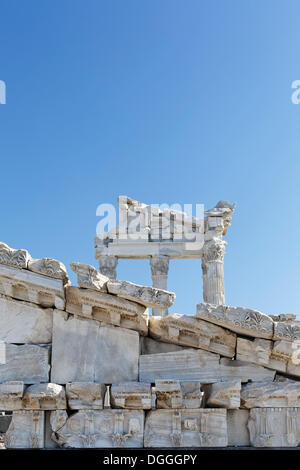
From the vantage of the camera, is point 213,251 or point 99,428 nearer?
point 99,428

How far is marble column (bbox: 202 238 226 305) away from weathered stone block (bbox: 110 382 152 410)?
1678cm

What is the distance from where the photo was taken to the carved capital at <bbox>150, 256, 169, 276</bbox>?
2617cm

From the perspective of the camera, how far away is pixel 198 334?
773 centimetres

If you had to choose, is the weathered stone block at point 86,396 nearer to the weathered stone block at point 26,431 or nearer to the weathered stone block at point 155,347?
the weathered stone block at point 26,431

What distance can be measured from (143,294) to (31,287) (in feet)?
5.36

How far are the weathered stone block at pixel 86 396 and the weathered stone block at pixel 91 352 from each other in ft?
0.65

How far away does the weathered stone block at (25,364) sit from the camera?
306 inches

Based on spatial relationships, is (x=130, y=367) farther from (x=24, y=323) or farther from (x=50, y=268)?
(x=50, y=268)

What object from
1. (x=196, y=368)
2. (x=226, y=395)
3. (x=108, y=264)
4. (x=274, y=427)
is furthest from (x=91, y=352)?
(x=108, y=264)

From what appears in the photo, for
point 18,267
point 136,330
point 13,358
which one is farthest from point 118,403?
point 18,267

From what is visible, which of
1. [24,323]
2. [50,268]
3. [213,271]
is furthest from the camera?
[213,271]

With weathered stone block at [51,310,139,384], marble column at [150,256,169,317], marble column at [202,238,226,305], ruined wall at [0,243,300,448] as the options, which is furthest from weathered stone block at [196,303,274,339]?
marble column at [150,256,169,317]

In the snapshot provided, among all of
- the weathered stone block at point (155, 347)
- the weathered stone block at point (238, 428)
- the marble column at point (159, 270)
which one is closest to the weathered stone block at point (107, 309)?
the weathered stone block at point (155, 347)

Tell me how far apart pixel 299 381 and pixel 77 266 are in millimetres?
3381
